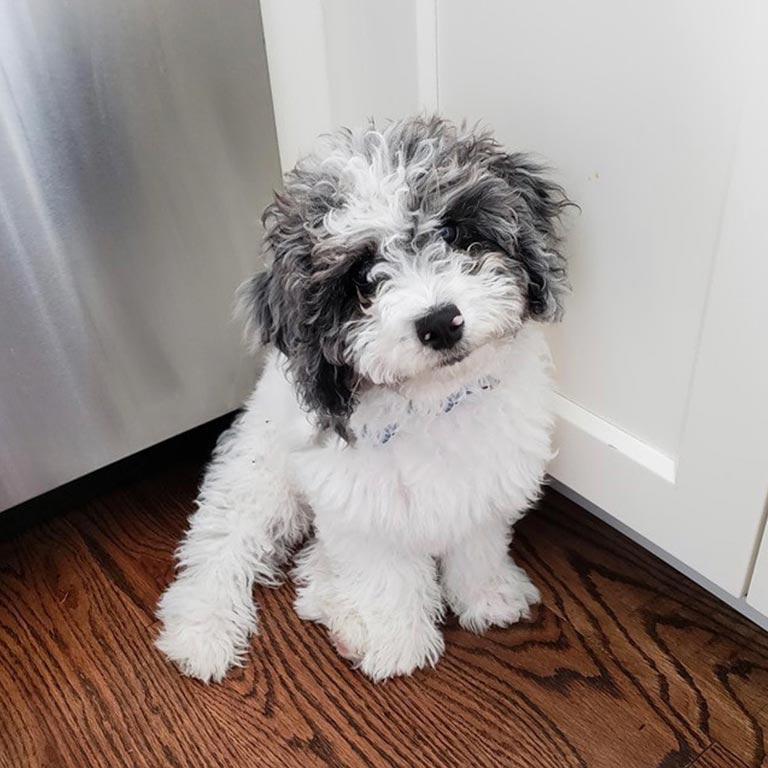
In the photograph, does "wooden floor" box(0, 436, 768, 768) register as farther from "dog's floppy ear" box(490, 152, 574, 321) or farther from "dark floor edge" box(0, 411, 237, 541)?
"dog's floppy ear" box(490, 152, 574, 321)

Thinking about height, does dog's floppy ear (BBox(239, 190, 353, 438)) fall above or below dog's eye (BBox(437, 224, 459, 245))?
below

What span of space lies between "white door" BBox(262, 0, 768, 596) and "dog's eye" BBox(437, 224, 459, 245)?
0.21 meters

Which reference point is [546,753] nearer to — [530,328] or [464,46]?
[530,328]

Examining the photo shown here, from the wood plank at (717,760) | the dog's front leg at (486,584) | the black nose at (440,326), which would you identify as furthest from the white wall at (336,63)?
the wood plank at (717,760)

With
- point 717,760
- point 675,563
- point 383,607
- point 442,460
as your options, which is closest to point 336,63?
point 442,460

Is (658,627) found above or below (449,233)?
below

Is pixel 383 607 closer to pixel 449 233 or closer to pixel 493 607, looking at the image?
pixel 493 607

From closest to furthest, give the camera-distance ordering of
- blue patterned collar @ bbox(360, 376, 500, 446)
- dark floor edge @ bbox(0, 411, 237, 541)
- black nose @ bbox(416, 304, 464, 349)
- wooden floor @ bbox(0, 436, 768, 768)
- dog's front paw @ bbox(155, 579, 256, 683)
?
black nose @ bbox(416, 304, 464, 349) < blue patterned collar @ bbox(360, 376, 500, 446) < wooden floor @ bbox(0, 436, 768, 768) < dog's front paw @ bbox(155, 579, 256, 683) < dark floor edge @ bbox(0, 411, 237, 541)

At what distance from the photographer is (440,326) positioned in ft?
2.70

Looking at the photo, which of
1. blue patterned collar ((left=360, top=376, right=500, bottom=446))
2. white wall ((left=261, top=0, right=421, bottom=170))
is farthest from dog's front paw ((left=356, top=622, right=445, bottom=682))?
white wall ((left=261, top=0, right=421, bottom=170))

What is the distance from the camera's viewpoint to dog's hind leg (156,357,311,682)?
1207mm

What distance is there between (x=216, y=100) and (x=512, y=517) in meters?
0.70

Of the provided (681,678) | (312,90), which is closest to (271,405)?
(312,90)

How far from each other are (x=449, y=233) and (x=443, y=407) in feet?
0.68
